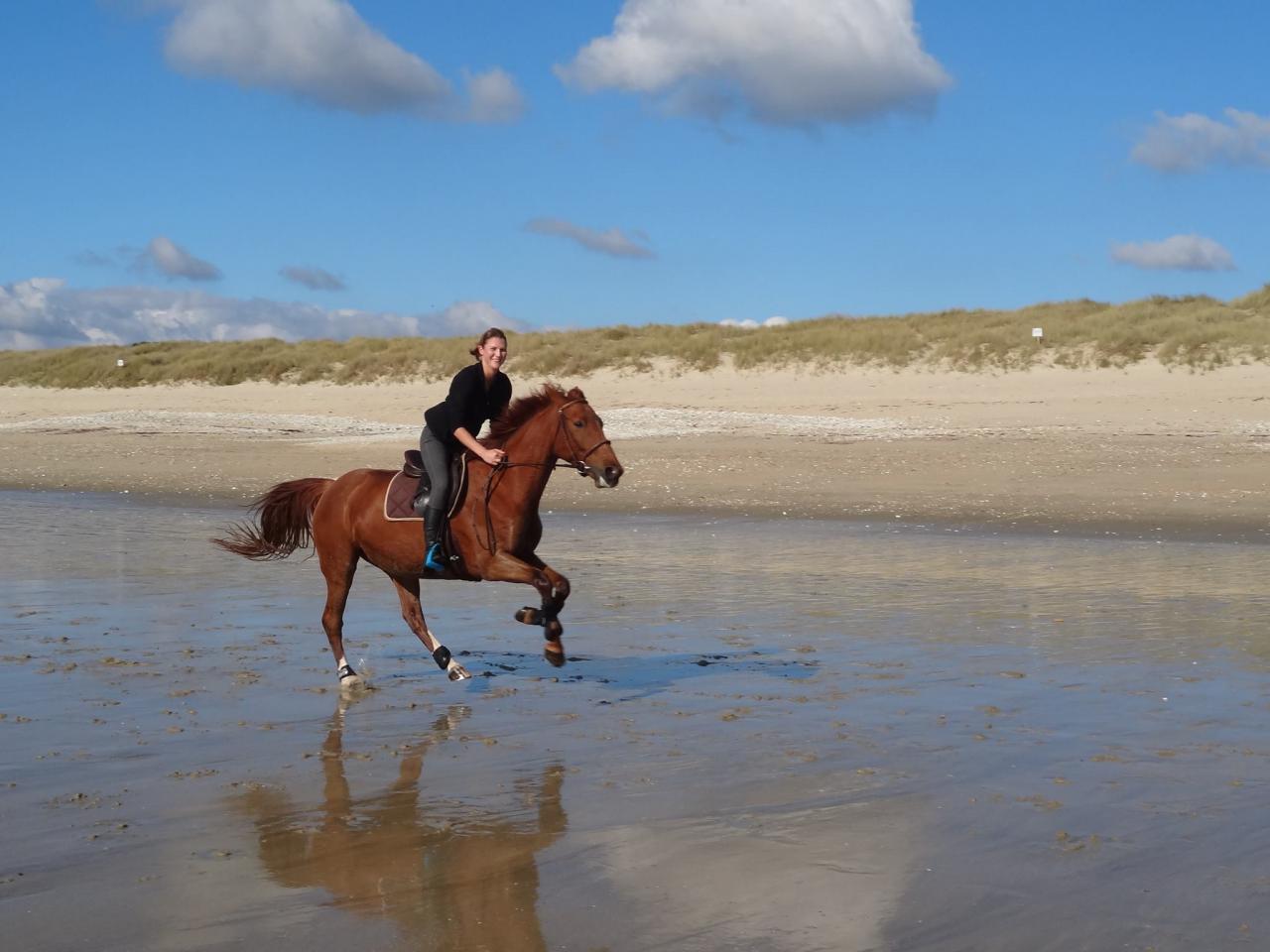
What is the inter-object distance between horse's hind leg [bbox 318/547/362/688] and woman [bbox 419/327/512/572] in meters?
0.71

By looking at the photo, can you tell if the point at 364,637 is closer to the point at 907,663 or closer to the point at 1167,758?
the point at 907,663

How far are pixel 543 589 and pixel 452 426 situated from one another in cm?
123

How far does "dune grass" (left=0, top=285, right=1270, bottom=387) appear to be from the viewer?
1296 inches

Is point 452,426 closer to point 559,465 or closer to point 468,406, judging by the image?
point 468,406

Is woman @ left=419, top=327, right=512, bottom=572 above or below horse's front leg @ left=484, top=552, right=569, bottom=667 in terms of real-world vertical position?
above

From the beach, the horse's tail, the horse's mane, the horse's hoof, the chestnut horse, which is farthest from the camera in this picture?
the horse's tail

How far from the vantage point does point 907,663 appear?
9.15 m

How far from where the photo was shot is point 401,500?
9.59 m

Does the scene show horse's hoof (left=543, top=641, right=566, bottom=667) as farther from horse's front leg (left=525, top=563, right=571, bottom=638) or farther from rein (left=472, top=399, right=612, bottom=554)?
rein (left=472, top=399, right=612, bottom=554)

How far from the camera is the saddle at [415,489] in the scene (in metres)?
9.32

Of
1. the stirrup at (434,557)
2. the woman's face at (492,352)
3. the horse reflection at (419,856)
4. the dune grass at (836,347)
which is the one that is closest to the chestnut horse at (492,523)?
the stirrup at (434,557)

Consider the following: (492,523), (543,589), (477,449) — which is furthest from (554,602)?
(477,449)

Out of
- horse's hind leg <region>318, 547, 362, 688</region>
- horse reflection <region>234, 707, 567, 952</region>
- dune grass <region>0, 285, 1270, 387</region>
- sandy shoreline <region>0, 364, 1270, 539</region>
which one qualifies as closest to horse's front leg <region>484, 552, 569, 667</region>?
horse's hind leg <region>318, 547, 362, 688</region>

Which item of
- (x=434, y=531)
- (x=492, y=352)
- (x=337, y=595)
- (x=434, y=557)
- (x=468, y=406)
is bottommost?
(x=337, y=595)
